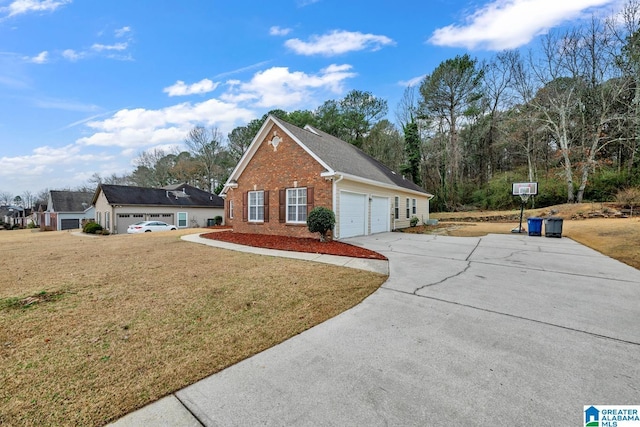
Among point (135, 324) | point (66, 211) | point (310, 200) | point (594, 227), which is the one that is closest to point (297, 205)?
point (310, 200)

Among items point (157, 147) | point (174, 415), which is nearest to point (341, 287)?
point (174, 415)

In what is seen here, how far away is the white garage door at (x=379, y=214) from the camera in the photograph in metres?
14.5

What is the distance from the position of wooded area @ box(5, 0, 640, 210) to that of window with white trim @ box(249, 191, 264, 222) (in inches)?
645

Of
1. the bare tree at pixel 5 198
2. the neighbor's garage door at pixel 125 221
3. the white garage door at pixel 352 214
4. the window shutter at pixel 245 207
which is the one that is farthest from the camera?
the bare tree at pixel 5 198

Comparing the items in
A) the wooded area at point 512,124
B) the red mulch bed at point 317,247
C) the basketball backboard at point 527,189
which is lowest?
the red mulch bed at point 317,247

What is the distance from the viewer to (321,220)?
10.7 metres

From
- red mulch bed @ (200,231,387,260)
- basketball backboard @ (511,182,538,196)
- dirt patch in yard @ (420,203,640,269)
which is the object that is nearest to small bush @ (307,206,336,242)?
red mulch bed @ (200,231,387,260)

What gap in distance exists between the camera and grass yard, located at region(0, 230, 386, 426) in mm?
2301

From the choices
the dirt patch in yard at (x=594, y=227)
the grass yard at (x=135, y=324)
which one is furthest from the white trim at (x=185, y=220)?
the dirt patch in yard at (x=594, y=227)

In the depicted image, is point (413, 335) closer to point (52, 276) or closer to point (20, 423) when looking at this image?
point (20, 423)

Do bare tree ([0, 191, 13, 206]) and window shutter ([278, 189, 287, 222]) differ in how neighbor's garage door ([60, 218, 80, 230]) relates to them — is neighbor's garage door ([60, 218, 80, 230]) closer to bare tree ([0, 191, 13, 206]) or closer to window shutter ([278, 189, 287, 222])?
window shutter ([278, 189, 287, 222])

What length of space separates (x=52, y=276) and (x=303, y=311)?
6663 millimetres

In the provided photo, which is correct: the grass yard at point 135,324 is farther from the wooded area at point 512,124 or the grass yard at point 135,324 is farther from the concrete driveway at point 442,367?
the wooded area at point 512,124

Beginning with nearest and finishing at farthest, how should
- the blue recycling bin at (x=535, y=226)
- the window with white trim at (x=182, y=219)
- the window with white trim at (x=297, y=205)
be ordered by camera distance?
the window with white trim at (x=297, y=205) < the blue recycling bin at (x=535, y=226) < the window with white trim at (x=182, y=219)
